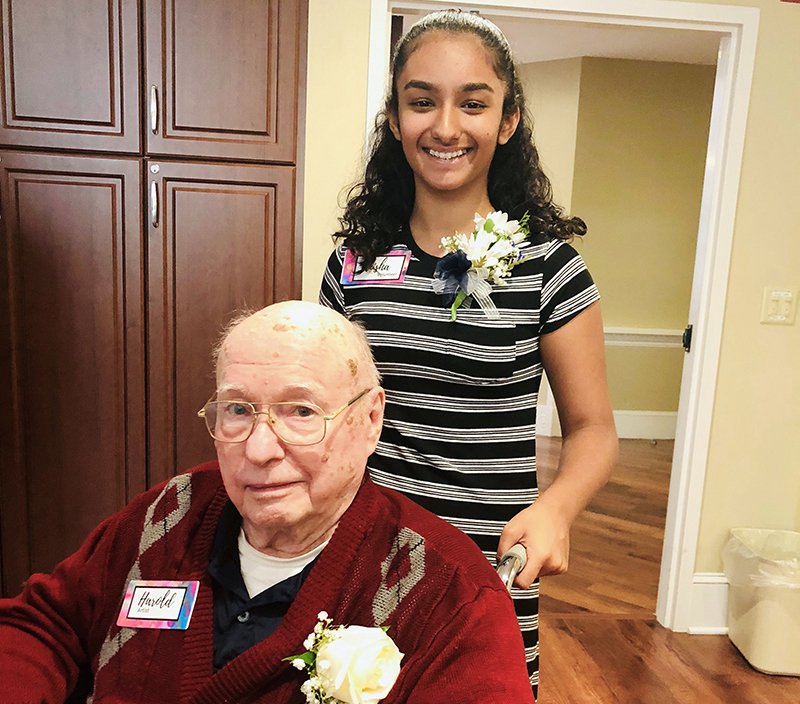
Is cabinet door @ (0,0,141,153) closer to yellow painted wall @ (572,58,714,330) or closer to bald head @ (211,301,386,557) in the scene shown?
bald head @ (211,301,386,557)

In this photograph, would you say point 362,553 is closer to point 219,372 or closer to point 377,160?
point 219,372

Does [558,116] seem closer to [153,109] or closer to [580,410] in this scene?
[153,109]

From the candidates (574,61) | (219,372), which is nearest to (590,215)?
(574,61)

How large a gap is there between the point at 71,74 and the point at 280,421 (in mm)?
1888

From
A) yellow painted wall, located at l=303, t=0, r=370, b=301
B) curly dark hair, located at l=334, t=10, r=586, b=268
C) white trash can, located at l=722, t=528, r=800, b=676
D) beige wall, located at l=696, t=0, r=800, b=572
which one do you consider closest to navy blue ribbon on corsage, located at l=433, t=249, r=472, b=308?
curly dark hair, located at l=334, t=10, r=586, b=268

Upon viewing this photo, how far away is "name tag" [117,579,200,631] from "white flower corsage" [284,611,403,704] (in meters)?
0.22

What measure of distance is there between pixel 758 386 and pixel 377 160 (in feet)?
6.67

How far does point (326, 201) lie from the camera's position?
2.53 metres

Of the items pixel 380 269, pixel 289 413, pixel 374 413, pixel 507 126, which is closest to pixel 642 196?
pixel 507 126

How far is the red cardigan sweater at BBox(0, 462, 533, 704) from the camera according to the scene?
925 millimetres

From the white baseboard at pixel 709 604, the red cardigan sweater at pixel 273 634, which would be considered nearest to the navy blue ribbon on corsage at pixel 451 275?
the red cardigan sweater at pixel 273 634

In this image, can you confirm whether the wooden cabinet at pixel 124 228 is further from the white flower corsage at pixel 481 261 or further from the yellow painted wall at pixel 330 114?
the white flower corsage at pixel 481 261

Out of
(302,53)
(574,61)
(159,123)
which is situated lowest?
(159,123)

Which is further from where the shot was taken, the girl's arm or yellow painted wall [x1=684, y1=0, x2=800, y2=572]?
yellow painted wall [x1=684, y1=0, x2=800, y2=572]
